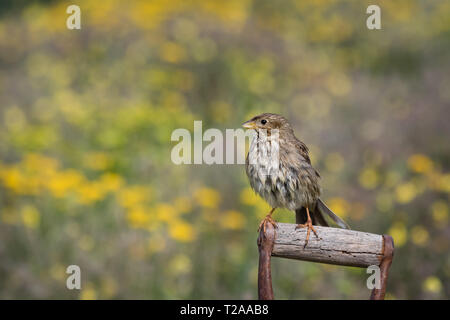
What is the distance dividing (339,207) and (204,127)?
9.49 feet

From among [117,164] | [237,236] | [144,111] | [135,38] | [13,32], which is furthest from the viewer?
[13,32]

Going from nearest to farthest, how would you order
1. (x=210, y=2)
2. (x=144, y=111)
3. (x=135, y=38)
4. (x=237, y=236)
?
(x=237, y=236), (x=144, y=111), (x=135, y=38), (x=210, y=2)

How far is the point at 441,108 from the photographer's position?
673 centimetres

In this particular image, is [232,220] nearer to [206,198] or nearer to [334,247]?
[206,198]

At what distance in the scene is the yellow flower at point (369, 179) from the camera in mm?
5371

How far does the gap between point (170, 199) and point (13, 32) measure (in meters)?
5.73

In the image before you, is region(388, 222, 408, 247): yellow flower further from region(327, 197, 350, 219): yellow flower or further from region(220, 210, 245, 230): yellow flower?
region(220, 210, 245, 230): yellow flower

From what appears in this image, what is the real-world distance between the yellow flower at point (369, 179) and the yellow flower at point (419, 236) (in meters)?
0.93

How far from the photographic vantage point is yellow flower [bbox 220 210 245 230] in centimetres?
480

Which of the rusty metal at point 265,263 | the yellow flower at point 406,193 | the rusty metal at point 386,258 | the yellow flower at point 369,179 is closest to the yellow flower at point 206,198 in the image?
the yellow flower at point 369,179

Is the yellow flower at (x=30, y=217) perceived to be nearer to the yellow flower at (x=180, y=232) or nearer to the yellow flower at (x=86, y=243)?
the yellow flower at (x=86, y=243)

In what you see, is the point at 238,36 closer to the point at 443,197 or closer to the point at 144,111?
the point at 144,111
